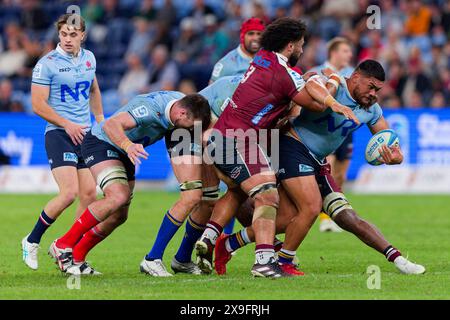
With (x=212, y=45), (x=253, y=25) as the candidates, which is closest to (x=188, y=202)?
(x=253, y=25)

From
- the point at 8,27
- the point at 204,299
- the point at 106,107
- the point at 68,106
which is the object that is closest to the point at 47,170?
the point at 106,107

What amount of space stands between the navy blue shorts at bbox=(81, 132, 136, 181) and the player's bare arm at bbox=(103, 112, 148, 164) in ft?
1.08

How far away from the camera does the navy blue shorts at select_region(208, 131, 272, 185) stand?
9945 mm

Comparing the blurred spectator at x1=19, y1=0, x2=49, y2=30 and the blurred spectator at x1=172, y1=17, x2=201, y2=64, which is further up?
the blurred spectator at x1=19, y1=0, x2=49, y2=30

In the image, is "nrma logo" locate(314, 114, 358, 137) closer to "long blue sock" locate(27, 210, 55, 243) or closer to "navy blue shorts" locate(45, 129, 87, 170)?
"navy blue shorts" locate(45, 129, 87, 170)

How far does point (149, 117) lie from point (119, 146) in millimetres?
444

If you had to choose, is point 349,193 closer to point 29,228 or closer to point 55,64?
point 29,228

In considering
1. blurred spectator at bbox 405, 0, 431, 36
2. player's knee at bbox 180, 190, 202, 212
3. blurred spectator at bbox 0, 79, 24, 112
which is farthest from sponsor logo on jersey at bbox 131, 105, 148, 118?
blurred spectator at bbox 405, 0, 431, 36

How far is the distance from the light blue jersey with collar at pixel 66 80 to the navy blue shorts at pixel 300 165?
2.40 meters

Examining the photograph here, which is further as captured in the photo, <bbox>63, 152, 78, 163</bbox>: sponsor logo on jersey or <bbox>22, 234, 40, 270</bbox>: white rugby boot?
<bbox>63, 152, 78, 163</bbox>: sponsor logo on jersey

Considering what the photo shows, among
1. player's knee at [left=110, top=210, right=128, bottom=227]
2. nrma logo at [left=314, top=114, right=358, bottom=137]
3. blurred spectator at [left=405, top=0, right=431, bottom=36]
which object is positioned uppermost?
blurred spectator at [left=405, top=0, right=431, bottom=36]

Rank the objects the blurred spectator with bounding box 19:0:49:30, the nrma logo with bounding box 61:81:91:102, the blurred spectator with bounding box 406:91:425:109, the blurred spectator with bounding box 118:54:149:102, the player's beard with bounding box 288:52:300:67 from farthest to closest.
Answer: the blurred spectator with bounding box 19:0:49:30 < the blurred spectator with bounding box 118:54:149:102 < the blurred spectator with bounding box 406:91:425:109 < the nrma logo with bounding box 61:81:91:102 < the player's beard with bounding box 288:52:300:67

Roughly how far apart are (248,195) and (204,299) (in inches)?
75.1
